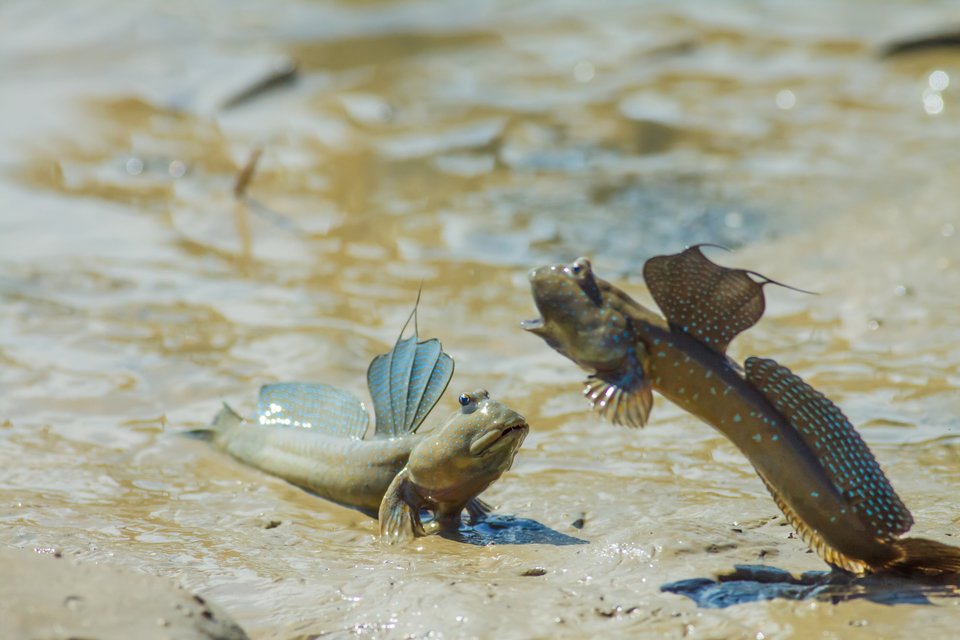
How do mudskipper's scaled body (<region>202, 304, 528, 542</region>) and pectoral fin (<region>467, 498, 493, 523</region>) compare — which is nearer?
mudskipper's scaled body (<region>202, 304, 528, 542</region>)

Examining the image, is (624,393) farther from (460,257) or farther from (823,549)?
(460,257)

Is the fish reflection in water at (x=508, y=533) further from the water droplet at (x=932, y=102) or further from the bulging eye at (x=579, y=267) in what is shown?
the water droplet at (x=932, y=102)

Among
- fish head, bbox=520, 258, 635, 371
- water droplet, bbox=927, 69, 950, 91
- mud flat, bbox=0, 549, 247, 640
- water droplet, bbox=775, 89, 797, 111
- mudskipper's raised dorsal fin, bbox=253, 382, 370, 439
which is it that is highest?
water droplet, bbox=927, 69, 950, 91

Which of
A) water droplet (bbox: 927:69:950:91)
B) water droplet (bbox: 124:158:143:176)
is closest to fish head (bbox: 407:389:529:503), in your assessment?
water droplet (bbox: 124:158:143:176)

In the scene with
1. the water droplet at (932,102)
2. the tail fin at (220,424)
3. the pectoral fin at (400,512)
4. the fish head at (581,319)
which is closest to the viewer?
the fish head at (581,319)

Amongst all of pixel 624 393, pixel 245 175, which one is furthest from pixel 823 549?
pixel 245 175

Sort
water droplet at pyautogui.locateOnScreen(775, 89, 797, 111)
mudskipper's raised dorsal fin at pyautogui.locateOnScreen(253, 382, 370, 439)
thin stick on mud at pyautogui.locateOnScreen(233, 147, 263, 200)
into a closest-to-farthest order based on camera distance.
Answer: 1. mudskipper's raised dorsal fin at pyautogui.locateOnScreen(253, 382, 370, 439)
2. thin stick on mud at pyautogui.locateOnScreen(233, 147, 263, 200)
3. water droplet at pyautogui.locateOnScreen(775, 89, 797, 111)

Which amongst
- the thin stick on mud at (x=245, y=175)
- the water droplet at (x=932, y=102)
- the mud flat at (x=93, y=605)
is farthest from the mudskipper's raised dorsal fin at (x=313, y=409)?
the water droplet at (x=932, y=102)

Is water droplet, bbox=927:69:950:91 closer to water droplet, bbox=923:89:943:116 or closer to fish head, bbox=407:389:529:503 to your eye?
water droplet, bbox=923:89:943:116
